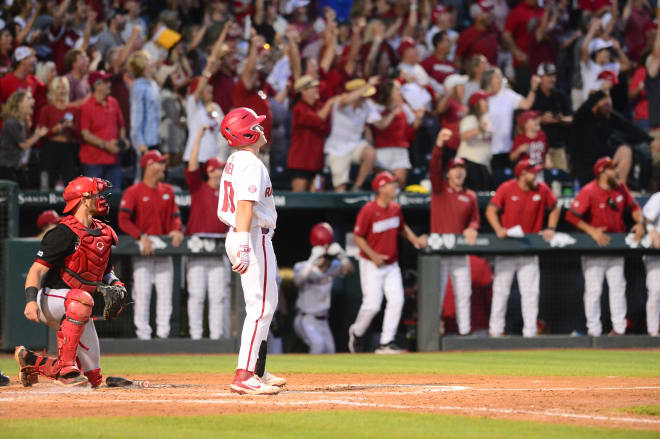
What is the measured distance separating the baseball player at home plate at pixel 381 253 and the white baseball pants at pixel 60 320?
533 centimetres

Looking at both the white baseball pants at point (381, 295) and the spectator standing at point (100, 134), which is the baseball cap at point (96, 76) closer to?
the spectator standing at point (100, 134)

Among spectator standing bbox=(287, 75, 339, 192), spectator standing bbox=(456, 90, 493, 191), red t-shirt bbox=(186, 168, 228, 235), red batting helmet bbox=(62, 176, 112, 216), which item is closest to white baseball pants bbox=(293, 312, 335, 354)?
red t-shirt bbox=(186, 168, 228, 235)

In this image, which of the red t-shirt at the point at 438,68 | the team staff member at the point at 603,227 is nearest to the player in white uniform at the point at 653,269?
the team staff member at the point at 603,227

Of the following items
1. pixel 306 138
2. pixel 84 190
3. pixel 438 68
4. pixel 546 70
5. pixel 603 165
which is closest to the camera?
pixel 84 190

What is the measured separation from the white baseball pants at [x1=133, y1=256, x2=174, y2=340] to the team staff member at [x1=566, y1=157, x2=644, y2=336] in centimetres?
464

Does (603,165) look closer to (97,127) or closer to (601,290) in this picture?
(601,290)

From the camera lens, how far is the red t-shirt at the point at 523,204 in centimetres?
1248

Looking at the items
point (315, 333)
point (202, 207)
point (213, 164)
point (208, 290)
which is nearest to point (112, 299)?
point (208, 290)

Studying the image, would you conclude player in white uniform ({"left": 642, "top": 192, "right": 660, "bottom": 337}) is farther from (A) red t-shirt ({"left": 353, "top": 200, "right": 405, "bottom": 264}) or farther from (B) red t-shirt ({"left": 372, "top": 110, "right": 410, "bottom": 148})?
(B) red t-shirt ({"left": 372, "top": 110, "right": 410, "bottom": 148})

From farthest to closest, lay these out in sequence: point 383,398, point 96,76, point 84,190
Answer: point 96,76 → point 84,190 → point 383,398

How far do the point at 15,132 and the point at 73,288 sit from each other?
594cm

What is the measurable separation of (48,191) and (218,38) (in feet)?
11.2

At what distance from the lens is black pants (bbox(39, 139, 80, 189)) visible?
42.8 ft

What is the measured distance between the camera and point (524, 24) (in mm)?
16750
